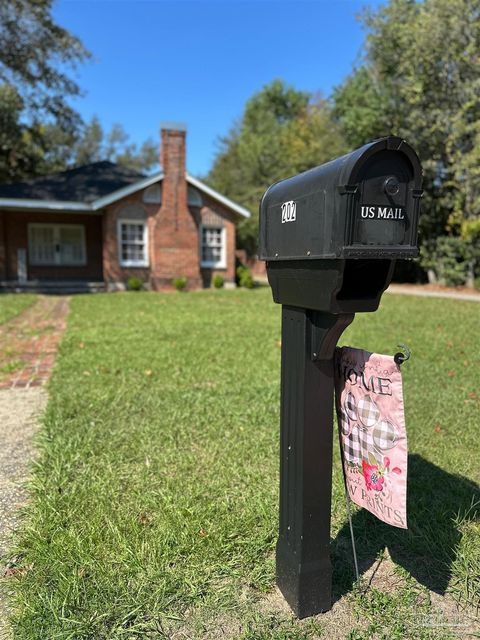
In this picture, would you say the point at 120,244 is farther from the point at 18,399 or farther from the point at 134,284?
the point at 18,399

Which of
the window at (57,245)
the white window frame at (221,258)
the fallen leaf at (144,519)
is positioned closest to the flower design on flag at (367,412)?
the fallen leaf at (144,519)

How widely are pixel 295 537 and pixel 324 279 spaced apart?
3.63 feet

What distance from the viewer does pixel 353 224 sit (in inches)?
61.7

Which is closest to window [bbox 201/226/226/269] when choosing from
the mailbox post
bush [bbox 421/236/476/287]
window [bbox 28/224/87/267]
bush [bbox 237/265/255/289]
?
bush [bbox 237/265/255/289]

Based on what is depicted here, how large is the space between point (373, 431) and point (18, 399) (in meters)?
4.03

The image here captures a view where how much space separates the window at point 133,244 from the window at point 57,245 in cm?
270

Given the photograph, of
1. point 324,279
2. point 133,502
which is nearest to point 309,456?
point 324,279

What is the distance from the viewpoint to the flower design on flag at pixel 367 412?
1.89 meters

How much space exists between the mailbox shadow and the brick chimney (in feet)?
49.7

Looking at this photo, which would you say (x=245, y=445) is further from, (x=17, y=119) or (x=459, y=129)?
→ (x=17, y=119)

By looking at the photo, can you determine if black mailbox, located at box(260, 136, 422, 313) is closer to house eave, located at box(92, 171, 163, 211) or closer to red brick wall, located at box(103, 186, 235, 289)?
house eave, located at box(92, 171, 163, 211)

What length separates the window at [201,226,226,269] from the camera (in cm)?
1823

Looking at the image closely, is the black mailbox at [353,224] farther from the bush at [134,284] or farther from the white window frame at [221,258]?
the white window frame at [221,258]

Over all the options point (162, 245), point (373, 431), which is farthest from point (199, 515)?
point (162, 245)
